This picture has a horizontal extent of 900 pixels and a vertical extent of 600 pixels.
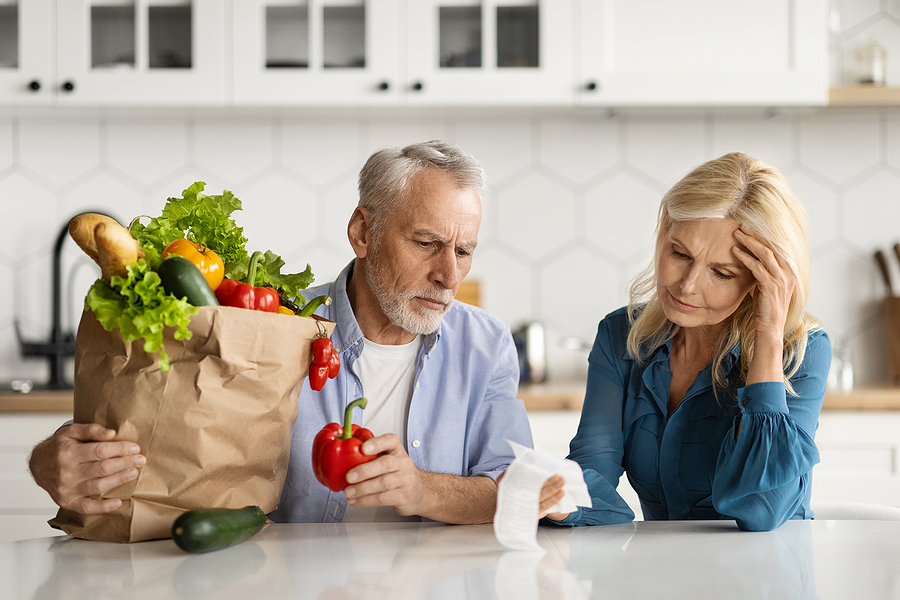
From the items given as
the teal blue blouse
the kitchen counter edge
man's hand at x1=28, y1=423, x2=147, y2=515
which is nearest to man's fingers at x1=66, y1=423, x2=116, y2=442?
man's hand at x1=28, y1=423, x2=147, y2=515

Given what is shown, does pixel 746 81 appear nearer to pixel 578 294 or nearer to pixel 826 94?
pixel 826 94

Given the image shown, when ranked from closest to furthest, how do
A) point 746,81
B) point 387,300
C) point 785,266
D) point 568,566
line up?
1. point 568,566
2. point 785,266
3. point 387,300
4. point 746,81

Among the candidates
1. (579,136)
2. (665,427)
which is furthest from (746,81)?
(665,427)

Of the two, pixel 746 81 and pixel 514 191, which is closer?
pixel 746 81

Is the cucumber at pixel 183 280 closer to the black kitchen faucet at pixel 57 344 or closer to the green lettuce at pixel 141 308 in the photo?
the green lettuce at pixel 141 308

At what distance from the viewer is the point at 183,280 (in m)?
0.89

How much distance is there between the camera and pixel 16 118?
8.93 ft

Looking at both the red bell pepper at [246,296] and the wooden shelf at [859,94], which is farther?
the wooden shelf at [859,94]

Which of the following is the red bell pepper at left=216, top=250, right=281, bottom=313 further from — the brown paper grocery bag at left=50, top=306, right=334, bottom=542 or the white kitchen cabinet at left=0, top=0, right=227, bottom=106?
the white kitchen cabinet at left=0, top=0, right=227, bottom=106

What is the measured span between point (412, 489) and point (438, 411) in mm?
373

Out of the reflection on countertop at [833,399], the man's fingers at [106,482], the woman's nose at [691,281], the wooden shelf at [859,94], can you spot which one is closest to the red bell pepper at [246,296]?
the man's fingers at [106,482]

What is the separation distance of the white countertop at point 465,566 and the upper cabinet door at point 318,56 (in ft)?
5.48

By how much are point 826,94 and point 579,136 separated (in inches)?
32.7

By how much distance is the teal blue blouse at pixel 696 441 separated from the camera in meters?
1.16
